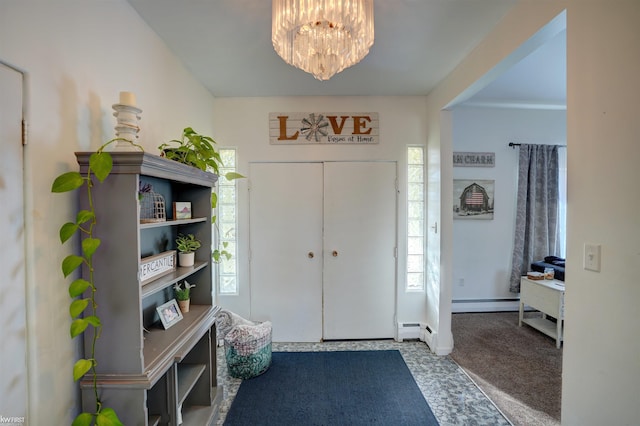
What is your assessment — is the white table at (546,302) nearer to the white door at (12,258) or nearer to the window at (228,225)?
the window at (228,225)

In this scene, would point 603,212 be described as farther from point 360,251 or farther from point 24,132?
point 24,132

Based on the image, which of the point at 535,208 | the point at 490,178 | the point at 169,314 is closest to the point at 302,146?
the point at 169,314

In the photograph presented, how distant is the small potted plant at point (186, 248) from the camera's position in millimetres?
1763

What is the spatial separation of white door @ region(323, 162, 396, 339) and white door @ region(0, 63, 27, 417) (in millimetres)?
2197

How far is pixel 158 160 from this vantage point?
Answer: 1.18 metres

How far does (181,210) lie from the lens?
5.74 feet

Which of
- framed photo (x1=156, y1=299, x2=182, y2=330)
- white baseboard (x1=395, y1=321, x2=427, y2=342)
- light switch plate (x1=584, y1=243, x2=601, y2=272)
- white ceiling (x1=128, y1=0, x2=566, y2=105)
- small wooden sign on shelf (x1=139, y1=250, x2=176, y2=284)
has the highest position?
white ceiling (x1=128, y1=0, x2=566, y2=105)

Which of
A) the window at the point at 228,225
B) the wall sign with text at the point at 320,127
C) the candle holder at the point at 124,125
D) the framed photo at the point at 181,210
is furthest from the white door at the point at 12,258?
the wall sign with text at the point at 320,127

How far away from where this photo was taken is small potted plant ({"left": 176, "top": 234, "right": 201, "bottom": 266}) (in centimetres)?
176

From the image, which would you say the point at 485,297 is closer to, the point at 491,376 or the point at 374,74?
the point at 491,376

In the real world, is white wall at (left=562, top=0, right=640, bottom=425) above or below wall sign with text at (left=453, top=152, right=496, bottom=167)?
below

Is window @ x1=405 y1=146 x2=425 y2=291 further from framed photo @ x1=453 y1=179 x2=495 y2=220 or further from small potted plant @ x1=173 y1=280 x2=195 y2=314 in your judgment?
small potted plant @ x1=173 y1=280 x2=195 y2=314

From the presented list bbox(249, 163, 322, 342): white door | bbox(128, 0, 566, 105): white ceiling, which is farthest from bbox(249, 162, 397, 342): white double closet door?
bbox(128, 0, 566, 105): white ceiling

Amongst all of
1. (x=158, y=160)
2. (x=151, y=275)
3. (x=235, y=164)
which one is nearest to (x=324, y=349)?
(x=151, y=275)
